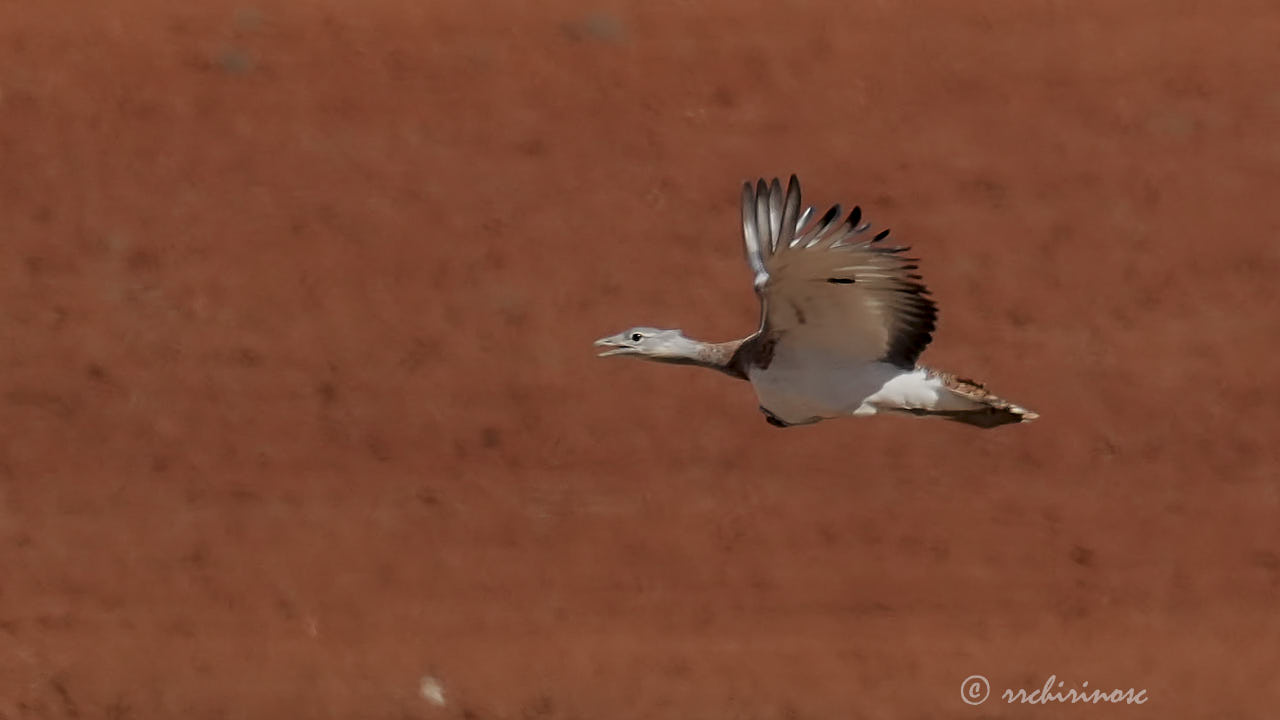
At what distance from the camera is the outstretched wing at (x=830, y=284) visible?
951 centimetres

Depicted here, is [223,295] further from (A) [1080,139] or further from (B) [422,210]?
(A) [1080,139]

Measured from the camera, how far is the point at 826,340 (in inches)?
Answer: 400

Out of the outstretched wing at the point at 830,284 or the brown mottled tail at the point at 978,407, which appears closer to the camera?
the outstretched wing at the point at 830,284

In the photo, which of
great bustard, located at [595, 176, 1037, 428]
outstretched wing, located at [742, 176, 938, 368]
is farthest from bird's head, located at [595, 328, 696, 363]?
outstretched wing, located at [742, 176, 938, 368]

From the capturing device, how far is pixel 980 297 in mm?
16031

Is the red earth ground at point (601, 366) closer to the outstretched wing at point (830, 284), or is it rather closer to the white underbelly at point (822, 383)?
the white underbelly at point (822, 383)

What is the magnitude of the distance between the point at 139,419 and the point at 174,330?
70 cm

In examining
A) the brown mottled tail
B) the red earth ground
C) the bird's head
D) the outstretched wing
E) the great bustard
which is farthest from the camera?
the red earth ground

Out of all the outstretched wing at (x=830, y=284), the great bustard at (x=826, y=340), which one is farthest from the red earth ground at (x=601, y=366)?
the outstretched wing at (x=830, y=284)

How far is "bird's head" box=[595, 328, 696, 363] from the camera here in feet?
34.9
